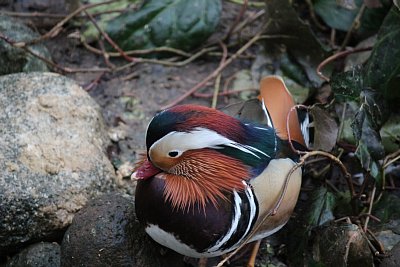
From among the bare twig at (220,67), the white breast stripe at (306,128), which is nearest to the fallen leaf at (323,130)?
the white breast stripe at (306,128)

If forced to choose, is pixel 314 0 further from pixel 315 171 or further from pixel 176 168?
pixel 176 168

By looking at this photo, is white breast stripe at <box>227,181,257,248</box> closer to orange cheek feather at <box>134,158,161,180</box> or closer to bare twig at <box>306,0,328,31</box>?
orange cheek feather at <box>134,158,161,180</box>

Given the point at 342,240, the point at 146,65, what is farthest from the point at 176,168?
the point at 146,65

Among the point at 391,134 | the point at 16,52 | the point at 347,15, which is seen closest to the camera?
the point at 391,134

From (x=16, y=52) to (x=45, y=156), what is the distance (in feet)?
2.41

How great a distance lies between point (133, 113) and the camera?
10.2ft

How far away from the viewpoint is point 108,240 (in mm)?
2166

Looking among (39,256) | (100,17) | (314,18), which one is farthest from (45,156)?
(314,18)

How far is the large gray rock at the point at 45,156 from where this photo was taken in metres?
2.40

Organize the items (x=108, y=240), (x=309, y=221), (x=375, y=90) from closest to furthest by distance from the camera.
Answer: (x=108, y=240) → (x=309, y=221) → (x=375, y=90)

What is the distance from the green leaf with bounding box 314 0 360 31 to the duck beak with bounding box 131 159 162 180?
5.14ft

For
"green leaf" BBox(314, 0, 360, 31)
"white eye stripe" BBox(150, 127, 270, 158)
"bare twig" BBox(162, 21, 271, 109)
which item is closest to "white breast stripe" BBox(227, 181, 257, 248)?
"white eye stripe" BBox(150, 127, 270, 158)

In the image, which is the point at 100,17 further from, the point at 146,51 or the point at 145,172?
the point at 145,172

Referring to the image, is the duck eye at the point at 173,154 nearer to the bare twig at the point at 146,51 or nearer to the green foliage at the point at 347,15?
the bare twig at the point at 146,51
